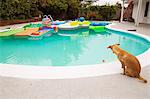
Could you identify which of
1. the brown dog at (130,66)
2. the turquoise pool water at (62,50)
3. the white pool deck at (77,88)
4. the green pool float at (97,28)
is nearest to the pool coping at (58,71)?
the white pool deck at (77,88)

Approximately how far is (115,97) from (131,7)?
18.3m

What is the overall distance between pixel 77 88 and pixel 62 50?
5.79 meters

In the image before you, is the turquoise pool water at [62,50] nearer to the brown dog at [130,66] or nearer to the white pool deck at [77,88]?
the brown dog at [130,66]

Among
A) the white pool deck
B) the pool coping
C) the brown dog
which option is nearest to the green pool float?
the pool coping

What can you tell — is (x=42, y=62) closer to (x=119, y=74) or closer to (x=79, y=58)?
(x=79, y=58)

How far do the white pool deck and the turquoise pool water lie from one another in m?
3.01

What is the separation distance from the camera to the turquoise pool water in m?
8.03

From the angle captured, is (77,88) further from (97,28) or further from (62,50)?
(97,28)

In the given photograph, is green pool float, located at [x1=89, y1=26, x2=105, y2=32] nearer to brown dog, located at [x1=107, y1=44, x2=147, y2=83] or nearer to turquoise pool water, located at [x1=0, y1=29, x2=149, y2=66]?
turquoise pool water, located at [x1=0, y1=29, x2=149, y2=66]

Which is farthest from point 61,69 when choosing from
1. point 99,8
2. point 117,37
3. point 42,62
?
point 99,8

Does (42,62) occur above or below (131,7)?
below

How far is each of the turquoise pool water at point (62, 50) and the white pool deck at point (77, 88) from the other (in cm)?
301

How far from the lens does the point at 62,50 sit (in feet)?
32.2

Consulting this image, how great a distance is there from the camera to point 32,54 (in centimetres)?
904
